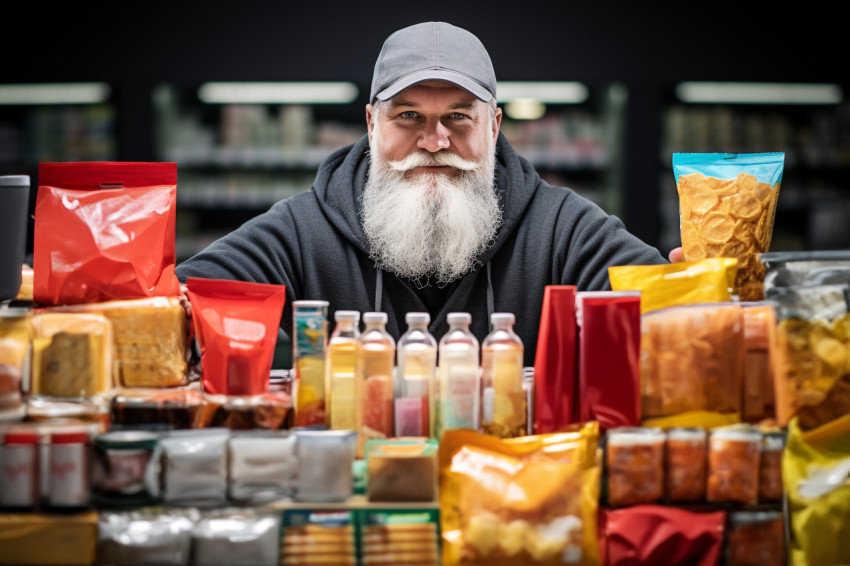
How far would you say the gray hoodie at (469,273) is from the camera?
252 centimetres

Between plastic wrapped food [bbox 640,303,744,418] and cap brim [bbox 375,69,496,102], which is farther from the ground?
cap brim [bbox 375,69,496,102]

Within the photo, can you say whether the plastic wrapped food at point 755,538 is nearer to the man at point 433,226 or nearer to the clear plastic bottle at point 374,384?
the clear plastic bottle at point 374,384

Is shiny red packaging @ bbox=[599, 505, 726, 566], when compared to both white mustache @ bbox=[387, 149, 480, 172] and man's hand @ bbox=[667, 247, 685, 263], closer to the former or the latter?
man's hand @ bbox=[667, 247, 685, 263]

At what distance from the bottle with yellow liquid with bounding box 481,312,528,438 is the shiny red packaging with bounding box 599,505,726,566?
0.77 ft

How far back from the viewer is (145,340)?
4.86 feet

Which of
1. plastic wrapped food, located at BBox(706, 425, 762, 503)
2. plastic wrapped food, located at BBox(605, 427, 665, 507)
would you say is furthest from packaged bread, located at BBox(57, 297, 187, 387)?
plastic wrapped food, located at BBox(706, 425, 762, 503)

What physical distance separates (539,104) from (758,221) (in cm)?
359

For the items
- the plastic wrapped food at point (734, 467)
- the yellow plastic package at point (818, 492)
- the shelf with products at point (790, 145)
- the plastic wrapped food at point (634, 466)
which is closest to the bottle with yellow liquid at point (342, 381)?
the plastic wrapped food at point (634, 466)

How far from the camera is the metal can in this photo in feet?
4.24

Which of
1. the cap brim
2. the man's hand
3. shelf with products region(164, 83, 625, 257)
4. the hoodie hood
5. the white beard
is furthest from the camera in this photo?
shelf with products region(164, 83, 625, 257)

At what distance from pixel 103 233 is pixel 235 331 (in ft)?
1.13

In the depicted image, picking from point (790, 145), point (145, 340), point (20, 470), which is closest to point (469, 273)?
point (145, 340)

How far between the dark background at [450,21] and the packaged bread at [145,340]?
3552 millimetres

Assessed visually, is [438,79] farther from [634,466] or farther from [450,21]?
[450,21]
